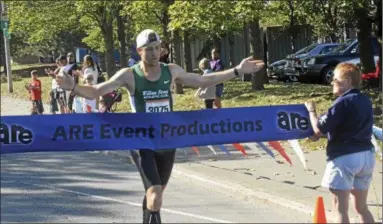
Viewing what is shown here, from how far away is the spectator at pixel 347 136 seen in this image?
5004mm

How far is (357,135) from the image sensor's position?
16.6 ft

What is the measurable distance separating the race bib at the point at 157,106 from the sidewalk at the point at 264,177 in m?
2.47

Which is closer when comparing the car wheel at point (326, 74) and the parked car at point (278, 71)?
the car wheel at point (326, 74)

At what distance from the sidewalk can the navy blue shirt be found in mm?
1453

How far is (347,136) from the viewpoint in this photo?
5.07 m

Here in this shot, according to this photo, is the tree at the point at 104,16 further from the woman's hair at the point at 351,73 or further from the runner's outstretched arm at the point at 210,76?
the woman's hair at the point at 351,73

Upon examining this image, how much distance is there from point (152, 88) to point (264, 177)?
4219 mm

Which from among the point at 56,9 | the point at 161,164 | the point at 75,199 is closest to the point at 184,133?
the point at 161,164

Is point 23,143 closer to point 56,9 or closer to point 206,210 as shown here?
point 206,210

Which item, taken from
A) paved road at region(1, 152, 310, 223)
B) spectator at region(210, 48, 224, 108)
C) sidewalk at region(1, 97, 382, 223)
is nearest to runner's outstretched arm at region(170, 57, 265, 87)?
sidewalk at region(1, 97, 382, 223)

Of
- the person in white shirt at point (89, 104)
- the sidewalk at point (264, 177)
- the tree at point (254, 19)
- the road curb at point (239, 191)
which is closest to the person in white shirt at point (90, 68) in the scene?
the person in white shirt at point (89, 104)

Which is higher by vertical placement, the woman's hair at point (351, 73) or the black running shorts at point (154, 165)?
the woman's hair at point (351, 73)

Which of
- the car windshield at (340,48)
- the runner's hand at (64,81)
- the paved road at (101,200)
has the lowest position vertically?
the paved road at (101,200)

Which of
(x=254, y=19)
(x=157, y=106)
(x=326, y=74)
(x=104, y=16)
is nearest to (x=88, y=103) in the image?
(x=254, y=19)
